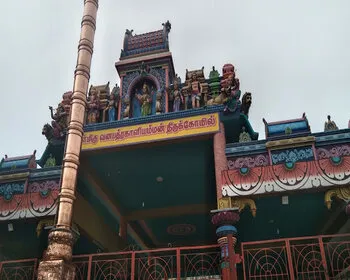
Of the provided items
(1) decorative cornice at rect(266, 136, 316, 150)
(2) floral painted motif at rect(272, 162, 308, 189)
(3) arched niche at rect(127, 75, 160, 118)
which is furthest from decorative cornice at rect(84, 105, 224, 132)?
(2) floral painted motif at rect(272, 162, 308, 189)

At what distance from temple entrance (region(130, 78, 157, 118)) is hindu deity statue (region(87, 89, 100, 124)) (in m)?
1.16

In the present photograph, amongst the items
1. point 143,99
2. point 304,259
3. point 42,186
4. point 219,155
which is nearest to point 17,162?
point 42,186

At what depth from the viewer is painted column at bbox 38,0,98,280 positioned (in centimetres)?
673

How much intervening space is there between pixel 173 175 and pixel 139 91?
10.6 feet

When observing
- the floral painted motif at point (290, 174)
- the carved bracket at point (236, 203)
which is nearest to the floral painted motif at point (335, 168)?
the floral painted motif at point (290, 174)

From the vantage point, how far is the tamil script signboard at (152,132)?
36.6 ft

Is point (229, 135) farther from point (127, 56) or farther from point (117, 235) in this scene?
point (117, 235)

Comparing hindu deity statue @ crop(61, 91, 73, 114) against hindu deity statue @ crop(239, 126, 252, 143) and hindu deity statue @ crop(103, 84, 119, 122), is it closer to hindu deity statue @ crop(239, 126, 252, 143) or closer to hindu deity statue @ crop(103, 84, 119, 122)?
hindu deity statue @ crop(103, 84, 119, 122)

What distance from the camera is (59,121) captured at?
1248cm

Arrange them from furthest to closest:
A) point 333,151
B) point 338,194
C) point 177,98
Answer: point 177,98, point 333,151, point 338,194

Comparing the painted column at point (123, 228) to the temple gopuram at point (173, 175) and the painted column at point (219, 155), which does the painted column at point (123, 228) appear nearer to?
the temple gopuram at point (173, 175)

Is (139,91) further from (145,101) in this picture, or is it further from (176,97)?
(176,97)

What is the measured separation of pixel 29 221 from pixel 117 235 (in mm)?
5082

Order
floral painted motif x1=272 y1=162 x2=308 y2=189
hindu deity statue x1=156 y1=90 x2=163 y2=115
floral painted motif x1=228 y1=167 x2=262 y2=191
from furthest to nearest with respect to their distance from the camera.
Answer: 1. hindu deity statue x1=156 y1=90 x2=163 y2=115
2. floral painted motif x1=228 y1=167 x2=262 y2=191
3. floral painted motif x1=272 y1=162 x2=308 y2=189
